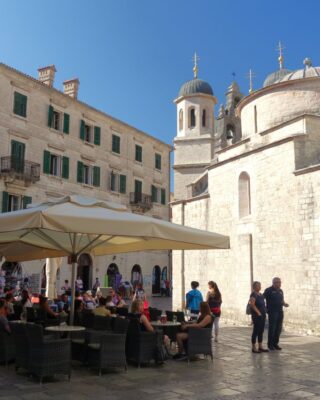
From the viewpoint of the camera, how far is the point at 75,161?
1166 inches

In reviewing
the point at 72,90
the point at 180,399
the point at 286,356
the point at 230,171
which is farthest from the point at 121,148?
the point at 180,399

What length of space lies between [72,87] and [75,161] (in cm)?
549

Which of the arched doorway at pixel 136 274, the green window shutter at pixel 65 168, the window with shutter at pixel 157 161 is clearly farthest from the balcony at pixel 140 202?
the green window shutter at pixel 65 168

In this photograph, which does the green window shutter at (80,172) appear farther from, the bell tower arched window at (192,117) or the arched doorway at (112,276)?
the bell tower arched window at (192,117)

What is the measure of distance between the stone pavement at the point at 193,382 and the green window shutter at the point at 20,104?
69.1 ft

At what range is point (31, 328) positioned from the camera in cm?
657

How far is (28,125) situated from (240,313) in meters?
17.6

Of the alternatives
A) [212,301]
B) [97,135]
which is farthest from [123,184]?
[212,301]

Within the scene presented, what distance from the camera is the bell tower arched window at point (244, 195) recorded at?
15812 millimetres

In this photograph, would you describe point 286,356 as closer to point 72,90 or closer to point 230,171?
point 230,171

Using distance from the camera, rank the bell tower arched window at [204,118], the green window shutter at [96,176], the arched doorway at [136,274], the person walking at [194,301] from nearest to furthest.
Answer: the person walking at [194,301], the bell tower arched window at [204,118], the green window shutter at [96,176], the arched doorway at [136,274]

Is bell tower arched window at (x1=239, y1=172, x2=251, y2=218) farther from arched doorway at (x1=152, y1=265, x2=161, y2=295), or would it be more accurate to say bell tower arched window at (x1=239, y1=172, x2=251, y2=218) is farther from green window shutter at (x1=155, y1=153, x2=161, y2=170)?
green window shutter at (x1=155, y1=153, x2=161, y2=170)

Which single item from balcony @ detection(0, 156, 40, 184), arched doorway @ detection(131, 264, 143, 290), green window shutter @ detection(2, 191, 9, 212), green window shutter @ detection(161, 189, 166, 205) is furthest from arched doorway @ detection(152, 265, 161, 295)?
green window shutter @ detection(2, 191, 9, 212)

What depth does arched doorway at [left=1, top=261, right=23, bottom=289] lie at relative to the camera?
2431cm
